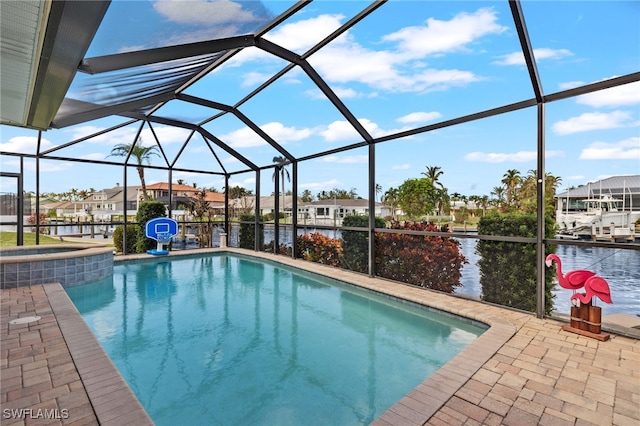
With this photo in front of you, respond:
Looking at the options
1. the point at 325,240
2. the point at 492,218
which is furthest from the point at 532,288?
the point at 325,240

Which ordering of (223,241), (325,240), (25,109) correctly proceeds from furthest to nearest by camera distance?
1. (223,241)
2. (325,240)
3. (25,109)

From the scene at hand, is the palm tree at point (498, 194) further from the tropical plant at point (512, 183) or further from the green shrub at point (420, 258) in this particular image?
the green shrub at point (420, 258)

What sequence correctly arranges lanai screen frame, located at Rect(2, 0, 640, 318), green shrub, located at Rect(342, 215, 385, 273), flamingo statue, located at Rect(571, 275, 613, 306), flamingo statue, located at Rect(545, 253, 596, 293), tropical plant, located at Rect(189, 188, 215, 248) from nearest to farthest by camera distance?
flamingo statue, located at Rect(571, 275, 613, 306)
lanai screen frame, located at Rect(2, 0, 640, 318)
flamingo statue, located at Rect(545, 253, 596, 293)
green shrub, located at Rect(342, 215, 385, 273)
tropical plant, located at Rect(189, 188, 215, 248)

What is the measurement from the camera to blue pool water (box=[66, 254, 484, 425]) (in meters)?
3.20

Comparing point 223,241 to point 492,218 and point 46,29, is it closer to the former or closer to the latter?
point 492,218

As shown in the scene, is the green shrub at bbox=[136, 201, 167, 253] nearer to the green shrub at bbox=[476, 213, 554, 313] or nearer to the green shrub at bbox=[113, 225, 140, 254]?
the green shrub at bbox=[113, 225, 140, 254]

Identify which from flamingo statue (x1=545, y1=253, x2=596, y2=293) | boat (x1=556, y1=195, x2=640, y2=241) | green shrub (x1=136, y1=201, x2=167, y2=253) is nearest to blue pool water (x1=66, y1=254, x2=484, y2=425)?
flamingo statue (x1=545, y1=253, x2=596, y2=293)

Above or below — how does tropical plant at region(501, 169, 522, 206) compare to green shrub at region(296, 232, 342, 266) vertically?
above

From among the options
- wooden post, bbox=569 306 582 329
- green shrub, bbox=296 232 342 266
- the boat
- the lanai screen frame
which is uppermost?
the lanai screen frame

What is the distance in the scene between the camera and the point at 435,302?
582 cm

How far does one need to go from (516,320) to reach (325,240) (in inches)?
228

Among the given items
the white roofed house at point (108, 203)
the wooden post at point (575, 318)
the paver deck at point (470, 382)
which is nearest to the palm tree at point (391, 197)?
the paver deck at point (470, 382)

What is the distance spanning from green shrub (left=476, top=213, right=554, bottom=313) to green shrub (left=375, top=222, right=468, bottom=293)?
2.22ft

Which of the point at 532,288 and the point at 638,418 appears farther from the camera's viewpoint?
the point at 532,288
